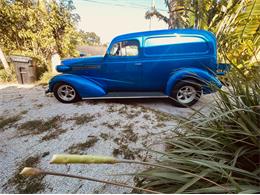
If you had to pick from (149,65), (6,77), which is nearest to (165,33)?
(149,65)

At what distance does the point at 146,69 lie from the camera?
3555mm

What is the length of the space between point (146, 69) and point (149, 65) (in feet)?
0.38

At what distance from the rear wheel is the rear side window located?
79.5 inches

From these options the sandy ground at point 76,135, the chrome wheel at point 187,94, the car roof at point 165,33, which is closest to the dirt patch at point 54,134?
the sandy ground at point 76,135

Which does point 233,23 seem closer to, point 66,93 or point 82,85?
point 82,85

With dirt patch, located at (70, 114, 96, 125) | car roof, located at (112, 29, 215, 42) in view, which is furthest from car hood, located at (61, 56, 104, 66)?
dirt patch, located at (70, 114, 96, 125)

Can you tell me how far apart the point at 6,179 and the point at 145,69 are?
3018mm

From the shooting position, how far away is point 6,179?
170cm

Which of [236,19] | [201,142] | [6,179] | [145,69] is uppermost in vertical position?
[236,19]

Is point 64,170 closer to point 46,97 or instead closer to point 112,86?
point 112,86

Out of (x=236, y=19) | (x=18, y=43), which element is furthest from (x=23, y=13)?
(x=236, y=19)

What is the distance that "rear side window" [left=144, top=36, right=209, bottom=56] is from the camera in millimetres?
3299

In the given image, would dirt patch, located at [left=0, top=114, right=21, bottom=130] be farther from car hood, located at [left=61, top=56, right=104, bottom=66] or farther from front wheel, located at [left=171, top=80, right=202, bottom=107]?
front wheel, located at [left=171, top=80, right=202, bottom=107]

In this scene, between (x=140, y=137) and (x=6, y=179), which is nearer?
(x=6, y=179)
